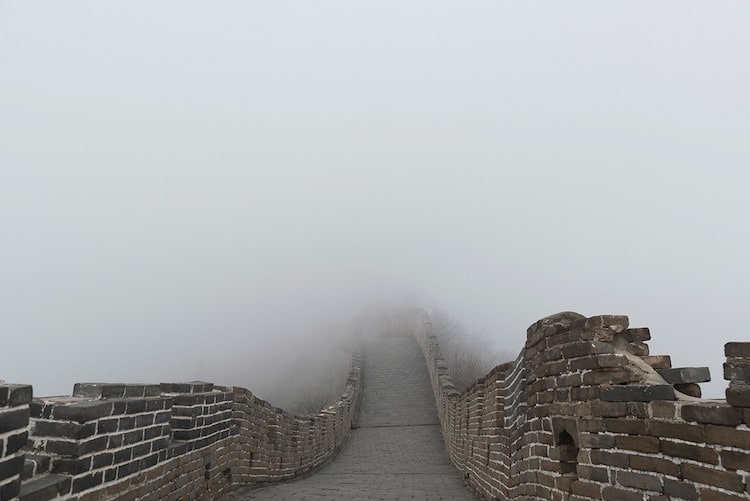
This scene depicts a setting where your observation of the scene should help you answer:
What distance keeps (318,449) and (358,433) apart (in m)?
4.08

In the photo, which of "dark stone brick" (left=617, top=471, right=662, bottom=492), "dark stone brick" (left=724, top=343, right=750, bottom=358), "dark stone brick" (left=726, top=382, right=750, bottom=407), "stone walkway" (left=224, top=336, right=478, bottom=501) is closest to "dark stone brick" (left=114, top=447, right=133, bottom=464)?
"stone walkway" (left=224, top=336, right=478, bottom=501)

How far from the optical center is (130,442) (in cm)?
364

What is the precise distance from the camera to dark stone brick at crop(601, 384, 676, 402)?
10.1ft

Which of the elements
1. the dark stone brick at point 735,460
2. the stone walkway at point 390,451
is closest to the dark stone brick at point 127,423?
the stone walkway at point 390,451

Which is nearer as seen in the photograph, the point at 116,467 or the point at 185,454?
the point at 116,467

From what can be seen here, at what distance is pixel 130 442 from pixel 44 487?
93 centimetres

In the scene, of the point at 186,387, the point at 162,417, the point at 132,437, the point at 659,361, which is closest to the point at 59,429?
the point at 132,437

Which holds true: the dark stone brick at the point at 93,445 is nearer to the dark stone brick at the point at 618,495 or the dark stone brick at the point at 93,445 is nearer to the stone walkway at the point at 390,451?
the stone walkway at the point at 390,451

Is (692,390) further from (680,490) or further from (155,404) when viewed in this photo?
(155,404)

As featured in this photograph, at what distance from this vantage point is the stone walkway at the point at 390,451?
700 cm

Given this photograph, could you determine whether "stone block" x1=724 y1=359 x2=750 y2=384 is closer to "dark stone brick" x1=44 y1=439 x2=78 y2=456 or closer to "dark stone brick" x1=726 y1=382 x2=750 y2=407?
"dark stone brick" x1=726 y1=382 x2=750 y2=407

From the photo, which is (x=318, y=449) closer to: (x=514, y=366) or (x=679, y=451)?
(x=514, y=366)

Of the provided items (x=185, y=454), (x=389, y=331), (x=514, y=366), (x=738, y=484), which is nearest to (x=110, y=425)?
(x=185, y=454)

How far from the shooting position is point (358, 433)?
14.6 meters
